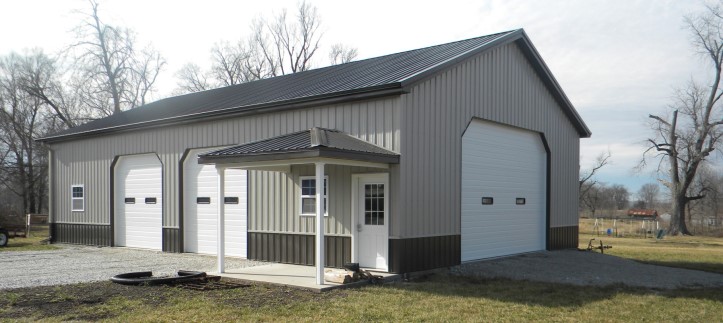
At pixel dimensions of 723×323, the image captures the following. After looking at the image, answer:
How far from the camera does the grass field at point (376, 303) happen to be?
7.79m

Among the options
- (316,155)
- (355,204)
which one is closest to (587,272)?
(355,204)

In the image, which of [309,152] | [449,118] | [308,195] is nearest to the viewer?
[309,152]

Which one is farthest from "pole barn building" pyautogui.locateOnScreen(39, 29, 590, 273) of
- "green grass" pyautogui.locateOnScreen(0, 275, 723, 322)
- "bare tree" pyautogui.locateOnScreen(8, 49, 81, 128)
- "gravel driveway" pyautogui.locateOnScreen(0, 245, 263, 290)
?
"bare tree" pyautogui.locateOnScreen(8, 49, 81, 128)

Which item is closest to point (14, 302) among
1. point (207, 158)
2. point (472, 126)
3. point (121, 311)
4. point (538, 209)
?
point (121, 311)

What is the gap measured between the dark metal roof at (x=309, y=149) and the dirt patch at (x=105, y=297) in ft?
7.79

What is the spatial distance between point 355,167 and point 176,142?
6741 mm

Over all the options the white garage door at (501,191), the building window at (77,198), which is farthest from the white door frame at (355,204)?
the building window at (77,198)

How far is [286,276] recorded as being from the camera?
11102mm

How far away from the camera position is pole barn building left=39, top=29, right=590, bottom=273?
1154 centimetres

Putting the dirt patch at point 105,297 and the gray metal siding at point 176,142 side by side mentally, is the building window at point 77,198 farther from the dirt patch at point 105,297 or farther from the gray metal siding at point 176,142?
the dirt patch at point 105,297

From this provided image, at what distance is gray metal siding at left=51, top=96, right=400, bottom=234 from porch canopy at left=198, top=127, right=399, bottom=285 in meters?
0.46

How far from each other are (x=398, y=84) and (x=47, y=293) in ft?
23.2

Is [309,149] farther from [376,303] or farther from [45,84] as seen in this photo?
[45,84]

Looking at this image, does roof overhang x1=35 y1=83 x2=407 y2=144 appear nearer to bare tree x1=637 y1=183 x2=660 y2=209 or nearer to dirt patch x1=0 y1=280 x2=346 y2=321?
dirt patch x1=0 y1=280 x2=346 y2=321
